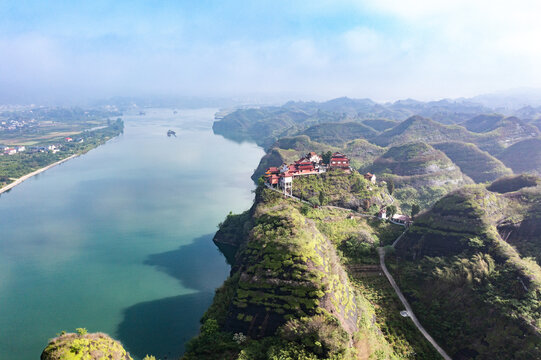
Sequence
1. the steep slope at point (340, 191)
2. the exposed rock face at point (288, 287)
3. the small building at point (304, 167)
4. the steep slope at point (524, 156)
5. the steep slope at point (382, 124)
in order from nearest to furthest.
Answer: the exposed rock face at point (288, 287) → the steep slope at point (340, 191) → the small building at point (304, 167) → the steep slope at point (524, 156) → the steep slope at point (382, 124)

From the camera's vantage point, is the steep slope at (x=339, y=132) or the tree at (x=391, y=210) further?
the steep slope at (x=339, y=132)

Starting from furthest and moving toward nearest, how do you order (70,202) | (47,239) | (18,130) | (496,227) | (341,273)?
(18,130), (70,202), (47,239), (496,227), (341,273)

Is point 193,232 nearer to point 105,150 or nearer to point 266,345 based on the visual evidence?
point 266,345

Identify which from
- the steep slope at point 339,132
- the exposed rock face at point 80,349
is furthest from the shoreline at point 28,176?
the steep slope at point 339,132

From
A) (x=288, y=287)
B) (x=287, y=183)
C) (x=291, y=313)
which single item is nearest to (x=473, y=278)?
(x=288, y=287)

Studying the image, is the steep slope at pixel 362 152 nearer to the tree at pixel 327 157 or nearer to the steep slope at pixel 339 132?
the steep slope at pixel 339 132

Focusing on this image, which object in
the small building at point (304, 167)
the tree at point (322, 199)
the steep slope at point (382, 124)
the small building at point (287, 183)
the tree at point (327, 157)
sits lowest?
the tree at point (322, 199)

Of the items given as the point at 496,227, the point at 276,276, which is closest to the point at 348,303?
the point at 276,276
